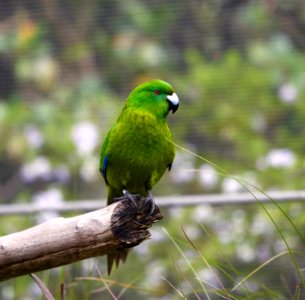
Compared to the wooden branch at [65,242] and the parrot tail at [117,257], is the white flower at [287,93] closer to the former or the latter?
the parrot tail at [117,257]

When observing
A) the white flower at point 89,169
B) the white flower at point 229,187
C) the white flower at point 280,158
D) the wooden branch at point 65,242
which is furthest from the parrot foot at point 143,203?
the white flower at point 229,187

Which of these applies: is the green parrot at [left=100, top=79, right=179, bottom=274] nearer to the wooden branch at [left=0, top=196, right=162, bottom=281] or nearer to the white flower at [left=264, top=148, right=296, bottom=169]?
the wooden branch at [left=0, top=196, right=162, bottom=281]

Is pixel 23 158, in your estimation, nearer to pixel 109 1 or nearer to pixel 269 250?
pixel 109 1

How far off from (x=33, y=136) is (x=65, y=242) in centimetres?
275

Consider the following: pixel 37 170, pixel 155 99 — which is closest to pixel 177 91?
pixel 37 170

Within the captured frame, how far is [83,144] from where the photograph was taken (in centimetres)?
434

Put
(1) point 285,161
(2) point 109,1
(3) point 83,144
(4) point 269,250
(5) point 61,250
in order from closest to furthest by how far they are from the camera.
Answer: (5) point 61,250, (4) point 269,250, (1) point 285,161, (3) point 83,144, (2) point 109,1

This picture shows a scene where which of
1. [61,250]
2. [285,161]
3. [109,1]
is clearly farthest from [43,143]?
[61,250]

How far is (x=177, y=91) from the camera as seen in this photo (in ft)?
14.3

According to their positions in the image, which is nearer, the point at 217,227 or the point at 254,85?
the point at 217,227

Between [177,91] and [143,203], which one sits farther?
[177,91]

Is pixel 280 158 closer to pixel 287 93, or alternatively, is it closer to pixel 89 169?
pixel 287 93

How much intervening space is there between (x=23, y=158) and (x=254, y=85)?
4.32ft

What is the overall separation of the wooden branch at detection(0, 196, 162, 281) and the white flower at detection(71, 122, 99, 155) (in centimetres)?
249
